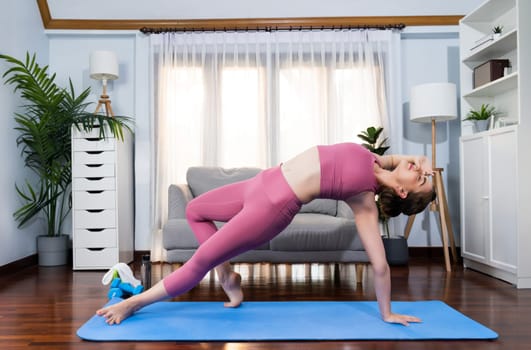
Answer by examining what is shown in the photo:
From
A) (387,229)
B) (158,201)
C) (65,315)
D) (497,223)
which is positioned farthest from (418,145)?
(65,315)

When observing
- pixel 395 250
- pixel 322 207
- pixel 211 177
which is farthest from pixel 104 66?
pixel 395 250

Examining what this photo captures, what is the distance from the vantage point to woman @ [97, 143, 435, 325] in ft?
7.00

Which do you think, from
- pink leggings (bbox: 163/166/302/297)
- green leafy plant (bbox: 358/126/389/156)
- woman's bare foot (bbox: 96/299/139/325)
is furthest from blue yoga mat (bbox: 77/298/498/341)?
green leafy plant (bbox: 358/126/389/156)

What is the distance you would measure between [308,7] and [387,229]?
2210mm

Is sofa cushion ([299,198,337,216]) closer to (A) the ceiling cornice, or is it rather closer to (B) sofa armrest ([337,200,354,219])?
(B) sofa armrest ([337,200,354,219])

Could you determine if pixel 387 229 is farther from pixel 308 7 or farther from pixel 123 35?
pixel 123 35

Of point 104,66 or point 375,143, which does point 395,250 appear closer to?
point 375,143

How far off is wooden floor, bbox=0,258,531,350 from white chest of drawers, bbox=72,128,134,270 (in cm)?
19

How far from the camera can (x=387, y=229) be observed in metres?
4.06

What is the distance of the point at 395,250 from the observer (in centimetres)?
396

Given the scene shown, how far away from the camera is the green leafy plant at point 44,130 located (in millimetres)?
3975

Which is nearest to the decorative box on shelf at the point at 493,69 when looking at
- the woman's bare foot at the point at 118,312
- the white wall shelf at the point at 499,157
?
the white wall shelf at the point at 499,157

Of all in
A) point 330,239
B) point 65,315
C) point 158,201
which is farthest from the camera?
point 158,201

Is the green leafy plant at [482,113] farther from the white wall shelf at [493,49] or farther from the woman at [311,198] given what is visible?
the woman at [311,198]
